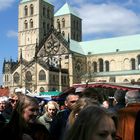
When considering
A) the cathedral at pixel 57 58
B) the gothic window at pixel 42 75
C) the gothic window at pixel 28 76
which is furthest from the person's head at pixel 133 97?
the gothic window at pixel 28 76

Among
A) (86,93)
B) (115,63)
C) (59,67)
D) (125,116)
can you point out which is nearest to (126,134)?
(125,116)

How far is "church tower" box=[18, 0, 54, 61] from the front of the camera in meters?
68.6

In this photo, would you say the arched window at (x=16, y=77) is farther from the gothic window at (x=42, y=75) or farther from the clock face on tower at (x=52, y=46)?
the clock face on tower at (x=52, y=46)

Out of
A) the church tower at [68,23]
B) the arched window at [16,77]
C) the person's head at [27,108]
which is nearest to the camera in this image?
the person's head at [27,108]

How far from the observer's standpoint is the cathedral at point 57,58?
196ft

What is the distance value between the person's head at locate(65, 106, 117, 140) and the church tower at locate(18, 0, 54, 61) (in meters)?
65.6

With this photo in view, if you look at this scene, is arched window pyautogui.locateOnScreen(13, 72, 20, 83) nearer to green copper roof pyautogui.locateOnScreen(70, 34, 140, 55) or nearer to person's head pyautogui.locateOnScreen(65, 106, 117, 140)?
green copper roof pyautogui.locateOnScreen(70, 34, 140, 55)

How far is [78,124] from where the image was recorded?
2.25m

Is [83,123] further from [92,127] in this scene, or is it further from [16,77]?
[16,77]

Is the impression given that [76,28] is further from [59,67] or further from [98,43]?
[59,67]

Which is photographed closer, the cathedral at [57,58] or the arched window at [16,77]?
the cathedral at [57,58]

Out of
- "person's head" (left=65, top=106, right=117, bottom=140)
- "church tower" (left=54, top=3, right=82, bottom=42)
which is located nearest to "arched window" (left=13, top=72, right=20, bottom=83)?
"church tower" (left=54, top=3, right=82, bottom=42)

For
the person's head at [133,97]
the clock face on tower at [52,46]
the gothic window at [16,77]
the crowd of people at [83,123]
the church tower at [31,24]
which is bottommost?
the crowd of people at [83,123]

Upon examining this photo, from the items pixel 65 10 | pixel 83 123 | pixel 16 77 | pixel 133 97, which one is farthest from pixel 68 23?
→ pixel 83 123
